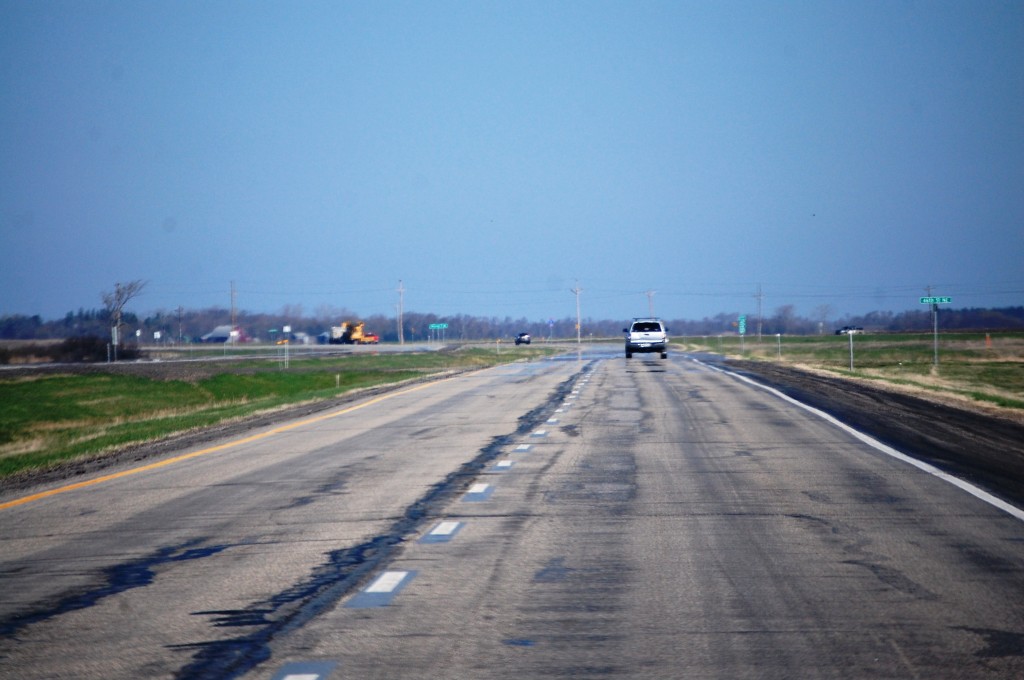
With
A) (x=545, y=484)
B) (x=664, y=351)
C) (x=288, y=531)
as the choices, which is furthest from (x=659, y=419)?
(x=664, y=351)

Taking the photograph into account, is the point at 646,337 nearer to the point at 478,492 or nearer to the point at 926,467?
the point at 926,467

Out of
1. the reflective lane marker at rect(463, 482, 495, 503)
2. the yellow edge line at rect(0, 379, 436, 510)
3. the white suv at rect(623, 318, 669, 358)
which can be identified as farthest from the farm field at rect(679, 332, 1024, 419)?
the yellow edge line at rect(0, 379, 436, 510)

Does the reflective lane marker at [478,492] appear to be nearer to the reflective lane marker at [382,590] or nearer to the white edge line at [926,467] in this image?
the reflective lane marker at [382,590]

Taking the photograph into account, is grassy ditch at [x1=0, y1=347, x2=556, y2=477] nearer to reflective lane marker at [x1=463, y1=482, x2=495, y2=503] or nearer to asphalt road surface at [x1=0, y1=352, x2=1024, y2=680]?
asphalt road surface at [x1=0, y1=352, x2=1024, y2=680]

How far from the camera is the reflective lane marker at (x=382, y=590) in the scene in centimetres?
700

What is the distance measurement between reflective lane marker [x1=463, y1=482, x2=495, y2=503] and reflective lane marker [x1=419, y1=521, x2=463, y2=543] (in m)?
1.36

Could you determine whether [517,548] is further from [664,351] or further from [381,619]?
[664,351]

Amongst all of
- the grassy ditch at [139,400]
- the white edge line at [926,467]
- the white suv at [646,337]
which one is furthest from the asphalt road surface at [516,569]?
→ the white suv at [646,337]

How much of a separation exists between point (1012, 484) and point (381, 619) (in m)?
8.53

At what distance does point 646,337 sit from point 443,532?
175ft

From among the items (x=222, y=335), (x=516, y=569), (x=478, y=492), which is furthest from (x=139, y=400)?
(x=222, y=335)

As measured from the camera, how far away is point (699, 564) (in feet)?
26.5

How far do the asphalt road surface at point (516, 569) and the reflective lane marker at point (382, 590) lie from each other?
0.03 m

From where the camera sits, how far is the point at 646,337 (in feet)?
204
